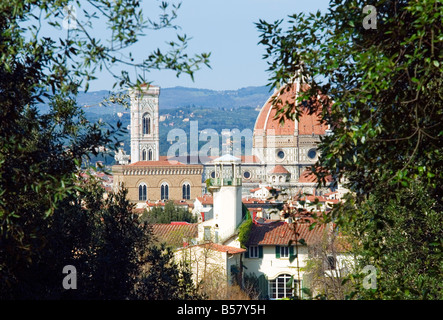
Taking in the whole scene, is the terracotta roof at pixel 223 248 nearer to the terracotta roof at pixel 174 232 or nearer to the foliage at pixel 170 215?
the terracotta roof at pixel 174 232

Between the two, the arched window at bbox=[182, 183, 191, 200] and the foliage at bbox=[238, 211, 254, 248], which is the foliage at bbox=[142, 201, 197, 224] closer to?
the foliage at bbox=[238, 211, 254, 248]

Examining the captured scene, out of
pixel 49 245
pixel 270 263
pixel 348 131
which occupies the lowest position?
pixel 270 263

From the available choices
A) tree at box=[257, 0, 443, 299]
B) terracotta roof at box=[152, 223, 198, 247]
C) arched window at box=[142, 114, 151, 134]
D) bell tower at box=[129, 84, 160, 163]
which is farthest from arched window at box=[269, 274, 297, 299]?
arched window at box=[142, 114, 151, 134]

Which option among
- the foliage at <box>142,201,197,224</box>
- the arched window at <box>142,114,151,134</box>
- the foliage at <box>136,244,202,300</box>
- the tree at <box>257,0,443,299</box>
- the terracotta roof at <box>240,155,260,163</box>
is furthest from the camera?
the terracotta roof at <box>240,155,260,163</box>

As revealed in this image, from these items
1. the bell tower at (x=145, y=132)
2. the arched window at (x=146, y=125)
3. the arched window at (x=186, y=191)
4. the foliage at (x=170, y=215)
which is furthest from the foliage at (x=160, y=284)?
the arched window at (x=146, y=125)

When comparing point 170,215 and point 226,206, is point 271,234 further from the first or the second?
point 170,215

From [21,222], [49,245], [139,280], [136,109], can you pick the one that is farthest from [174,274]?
[136,109]

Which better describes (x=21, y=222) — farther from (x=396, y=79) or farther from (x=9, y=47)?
(x=396, y=79)
